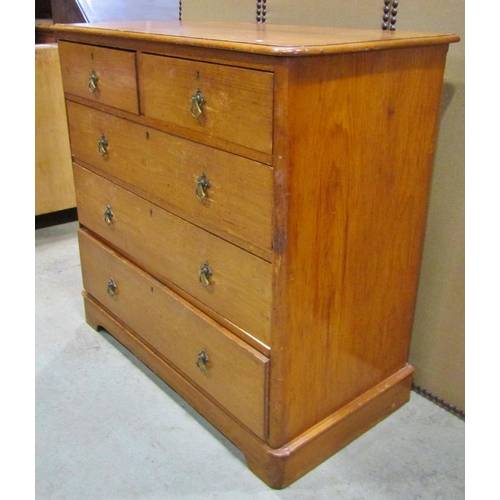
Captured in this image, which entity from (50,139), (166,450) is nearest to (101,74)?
(166,450)

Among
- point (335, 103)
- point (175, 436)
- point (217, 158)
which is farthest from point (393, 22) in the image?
point (175, 436)

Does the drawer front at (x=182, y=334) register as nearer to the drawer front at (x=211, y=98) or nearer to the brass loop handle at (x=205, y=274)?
the brass loop handle at (x=205, y=274)

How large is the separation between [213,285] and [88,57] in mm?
782

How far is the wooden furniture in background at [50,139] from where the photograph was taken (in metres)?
2.67

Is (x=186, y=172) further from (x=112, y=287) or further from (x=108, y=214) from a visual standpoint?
(x=112, y=287)

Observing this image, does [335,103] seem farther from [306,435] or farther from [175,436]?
[175,436]

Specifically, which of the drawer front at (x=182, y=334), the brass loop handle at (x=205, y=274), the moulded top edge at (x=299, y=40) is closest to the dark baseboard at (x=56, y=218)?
the drawer front at (x=182, y=334)

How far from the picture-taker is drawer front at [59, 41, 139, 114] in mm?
1479

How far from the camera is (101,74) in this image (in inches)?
Answer: 62.5

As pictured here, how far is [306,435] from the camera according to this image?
1.42m

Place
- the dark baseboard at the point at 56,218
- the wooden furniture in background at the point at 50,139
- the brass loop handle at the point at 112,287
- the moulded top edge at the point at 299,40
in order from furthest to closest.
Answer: the dark baseboard at the point at 56,218 → the wooden furniture in background at the point at 50,139 → the brass loop handle at the point at 112,287 → the moulded top edge at the point at 299,40

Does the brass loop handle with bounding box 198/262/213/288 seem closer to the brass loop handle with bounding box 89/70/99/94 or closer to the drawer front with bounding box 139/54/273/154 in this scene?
the drawer front with bounding box 139/54/273/154

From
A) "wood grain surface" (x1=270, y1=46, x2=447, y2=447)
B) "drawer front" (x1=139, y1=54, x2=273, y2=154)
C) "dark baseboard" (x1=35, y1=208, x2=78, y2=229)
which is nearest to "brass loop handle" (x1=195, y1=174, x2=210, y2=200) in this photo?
"drawer front" (x1=139, y1=54, x2=273, y2=154)

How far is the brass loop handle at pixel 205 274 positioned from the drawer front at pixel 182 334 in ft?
0.36
